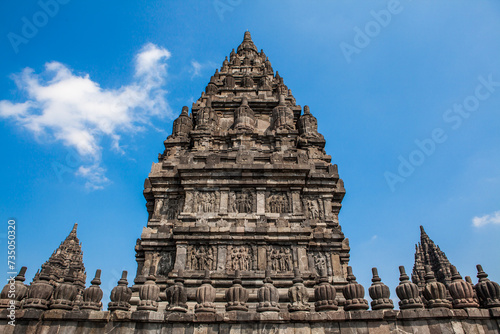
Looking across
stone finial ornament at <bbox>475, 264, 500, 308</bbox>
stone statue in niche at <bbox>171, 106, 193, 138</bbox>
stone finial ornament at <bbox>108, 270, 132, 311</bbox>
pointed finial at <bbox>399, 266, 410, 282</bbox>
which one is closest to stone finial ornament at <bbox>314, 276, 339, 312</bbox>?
pointed finial at <bbox>399, 266, 410, 282</bbox>

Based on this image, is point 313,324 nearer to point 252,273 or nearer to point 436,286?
point 436,286

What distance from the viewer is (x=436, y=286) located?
25.6 feet

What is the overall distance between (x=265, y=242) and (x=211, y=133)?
24.4ft

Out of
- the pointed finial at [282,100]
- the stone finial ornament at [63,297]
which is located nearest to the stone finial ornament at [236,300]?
the stone finial ornament at [63,297]

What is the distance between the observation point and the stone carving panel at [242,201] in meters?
14.5

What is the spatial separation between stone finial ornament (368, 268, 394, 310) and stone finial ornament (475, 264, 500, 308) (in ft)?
7.44

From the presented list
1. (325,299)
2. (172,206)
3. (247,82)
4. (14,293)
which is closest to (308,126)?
(247,82)

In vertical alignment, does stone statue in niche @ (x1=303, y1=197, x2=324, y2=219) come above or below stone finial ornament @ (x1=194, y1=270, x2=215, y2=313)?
above

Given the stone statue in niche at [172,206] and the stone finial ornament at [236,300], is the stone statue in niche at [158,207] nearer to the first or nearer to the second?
the stone statue in niche at [172,206]

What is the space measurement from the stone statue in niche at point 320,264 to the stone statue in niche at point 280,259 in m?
1.30

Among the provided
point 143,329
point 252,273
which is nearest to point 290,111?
point 252,273

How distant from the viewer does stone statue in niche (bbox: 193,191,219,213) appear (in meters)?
14.5

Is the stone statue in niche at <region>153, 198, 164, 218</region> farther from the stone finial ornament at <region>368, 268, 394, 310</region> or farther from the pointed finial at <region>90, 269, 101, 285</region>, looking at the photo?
the stone finial ornament at <region>368, 268, 394, 310</region>

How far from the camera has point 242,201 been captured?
14.8 m
